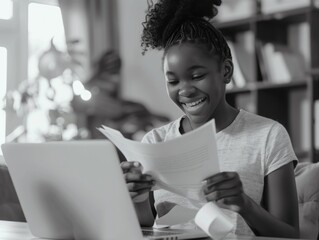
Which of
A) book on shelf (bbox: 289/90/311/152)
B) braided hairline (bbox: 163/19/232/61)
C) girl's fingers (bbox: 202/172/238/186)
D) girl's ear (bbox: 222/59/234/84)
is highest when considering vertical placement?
braided hairline (bbox: 163/19/232/61)

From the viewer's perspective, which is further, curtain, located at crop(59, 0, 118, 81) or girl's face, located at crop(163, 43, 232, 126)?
curtain, located at crop(59, 0, 118, 81)

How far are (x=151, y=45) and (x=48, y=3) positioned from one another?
129 inches

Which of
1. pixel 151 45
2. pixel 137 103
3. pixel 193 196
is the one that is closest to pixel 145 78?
pixel 137 103

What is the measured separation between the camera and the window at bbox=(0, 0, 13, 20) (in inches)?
188

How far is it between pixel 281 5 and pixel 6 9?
210 centimetres

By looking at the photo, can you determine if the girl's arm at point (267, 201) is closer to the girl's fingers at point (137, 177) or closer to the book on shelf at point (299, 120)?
the girl's fingers at point (137, 177)

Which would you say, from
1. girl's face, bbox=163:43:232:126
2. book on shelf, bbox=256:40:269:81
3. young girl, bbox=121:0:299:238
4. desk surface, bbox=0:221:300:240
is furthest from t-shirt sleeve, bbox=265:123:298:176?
book on shelf, bbox=256:40:269:81

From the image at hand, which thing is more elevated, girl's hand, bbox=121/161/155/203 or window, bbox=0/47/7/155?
girl's hand, bbox=121/161/155/203

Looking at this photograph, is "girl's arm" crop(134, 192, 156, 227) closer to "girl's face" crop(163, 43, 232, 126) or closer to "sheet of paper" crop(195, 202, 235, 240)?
"girl's face" crop(163, 43, 232, 126)

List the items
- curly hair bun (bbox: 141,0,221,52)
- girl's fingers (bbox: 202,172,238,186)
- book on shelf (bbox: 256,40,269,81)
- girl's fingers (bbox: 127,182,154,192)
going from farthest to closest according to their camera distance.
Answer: book on shelf (bbox: 256,40,269,81), curly hair bun (bbox: 141,0,221,52), girl's fingers (bbox: 127,182,154,192), girl's fingers (bbox: 202,172,238,186)

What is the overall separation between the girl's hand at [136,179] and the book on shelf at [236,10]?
9.32ft

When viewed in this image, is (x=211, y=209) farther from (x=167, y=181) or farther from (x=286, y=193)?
(x=286, y=193)

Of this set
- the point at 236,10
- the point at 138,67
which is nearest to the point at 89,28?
the point at 138,67

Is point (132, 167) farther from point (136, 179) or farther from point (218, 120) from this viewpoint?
point (218, 120)
